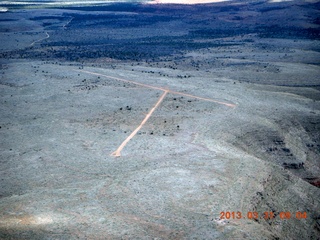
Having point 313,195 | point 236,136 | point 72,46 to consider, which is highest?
point 72,46

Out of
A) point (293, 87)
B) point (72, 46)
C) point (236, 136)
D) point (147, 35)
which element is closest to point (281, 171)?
point (236, 136)

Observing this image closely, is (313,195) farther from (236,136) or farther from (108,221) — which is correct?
(108,221)

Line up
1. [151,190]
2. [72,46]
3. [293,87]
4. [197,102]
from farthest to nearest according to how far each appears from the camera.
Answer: [72,46] → [293,87] → [197,102] → [151,190]

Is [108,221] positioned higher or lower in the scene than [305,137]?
higher

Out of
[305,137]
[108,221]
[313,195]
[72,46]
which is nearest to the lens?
[108,221]
